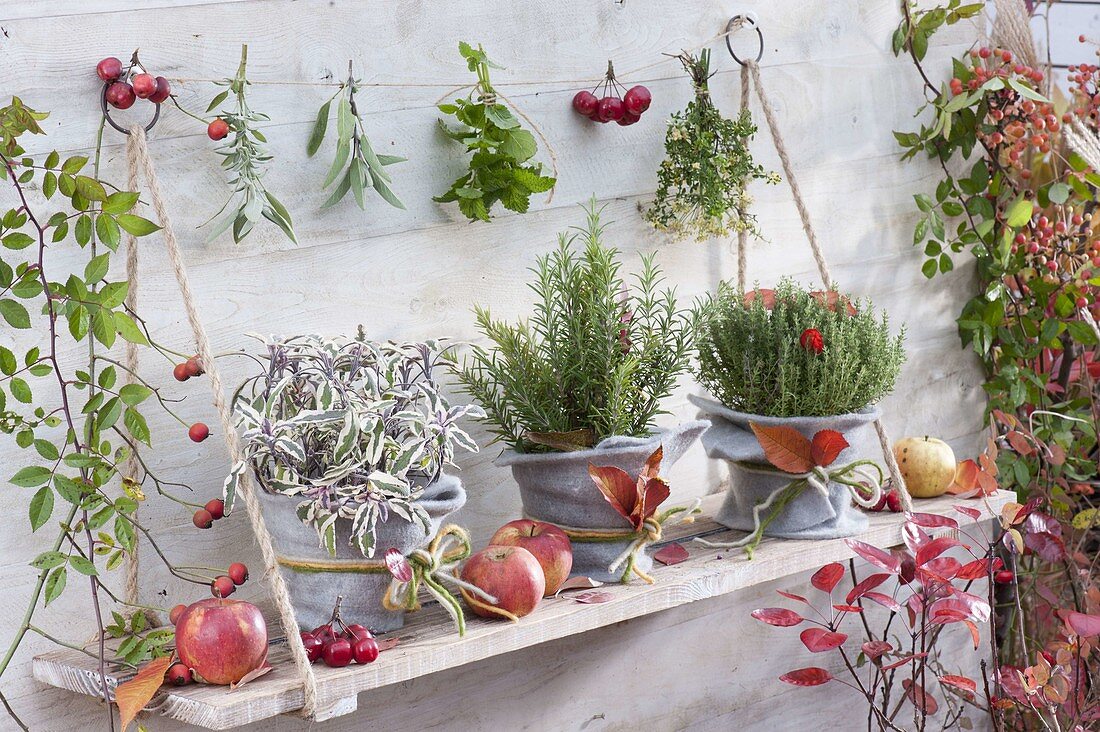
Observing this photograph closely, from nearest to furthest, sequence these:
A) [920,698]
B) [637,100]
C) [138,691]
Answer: [138,691] < [637,100] < [920,698]

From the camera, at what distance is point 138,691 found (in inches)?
36.8

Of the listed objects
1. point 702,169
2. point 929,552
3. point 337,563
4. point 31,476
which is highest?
point 702,169

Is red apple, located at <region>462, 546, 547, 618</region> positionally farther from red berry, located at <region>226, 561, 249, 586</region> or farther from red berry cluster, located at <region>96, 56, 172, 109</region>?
red berry cluster, located at <region>96, 56, 172, 109</region>

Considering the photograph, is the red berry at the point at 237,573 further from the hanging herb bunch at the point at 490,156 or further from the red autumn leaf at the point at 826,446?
the red autumn leaf at the point at 826,446

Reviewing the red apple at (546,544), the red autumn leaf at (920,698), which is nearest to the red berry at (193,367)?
the red apple at (546,544)

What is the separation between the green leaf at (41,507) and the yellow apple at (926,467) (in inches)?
44.7

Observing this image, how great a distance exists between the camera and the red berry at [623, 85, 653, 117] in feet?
4.56

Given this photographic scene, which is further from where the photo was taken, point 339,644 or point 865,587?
point 865,587

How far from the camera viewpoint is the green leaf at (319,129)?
1.19m

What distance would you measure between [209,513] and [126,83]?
0.44m

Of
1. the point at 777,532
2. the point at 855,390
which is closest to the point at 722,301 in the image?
the point at 855,390

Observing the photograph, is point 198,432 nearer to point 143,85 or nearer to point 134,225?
point 134,225

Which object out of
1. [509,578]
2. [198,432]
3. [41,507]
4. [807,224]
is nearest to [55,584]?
[41,507]

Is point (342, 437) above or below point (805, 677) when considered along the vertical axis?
above
